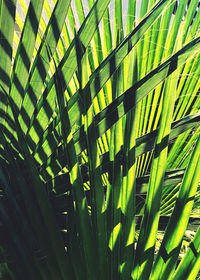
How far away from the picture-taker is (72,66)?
0.54 metres

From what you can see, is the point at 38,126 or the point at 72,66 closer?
the point at 72,66

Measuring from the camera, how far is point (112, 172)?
50 cm

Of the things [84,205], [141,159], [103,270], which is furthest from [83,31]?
[141,159]

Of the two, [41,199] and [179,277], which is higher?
[41,199]

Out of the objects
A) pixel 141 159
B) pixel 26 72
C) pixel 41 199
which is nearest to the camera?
pixel 41 199

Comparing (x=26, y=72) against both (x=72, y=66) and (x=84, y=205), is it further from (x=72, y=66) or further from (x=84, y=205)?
(x=84, y=205)

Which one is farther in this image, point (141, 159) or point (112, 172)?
point (141, 159)

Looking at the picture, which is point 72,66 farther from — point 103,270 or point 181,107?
point 181,107

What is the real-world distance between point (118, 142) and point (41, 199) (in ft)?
0.58

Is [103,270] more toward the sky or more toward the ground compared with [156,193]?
more toward the ground

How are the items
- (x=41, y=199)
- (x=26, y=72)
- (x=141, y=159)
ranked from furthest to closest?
(x=141, y=159)
(x=26, y=72)
(x=41, y=199)

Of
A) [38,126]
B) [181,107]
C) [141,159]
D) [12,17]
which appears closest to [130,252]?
[38,126]

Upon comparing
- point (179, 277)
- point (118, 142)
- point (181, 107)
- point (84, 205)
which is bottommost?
point (179, 277)

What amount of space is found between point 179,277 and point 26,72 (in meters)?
0.52
